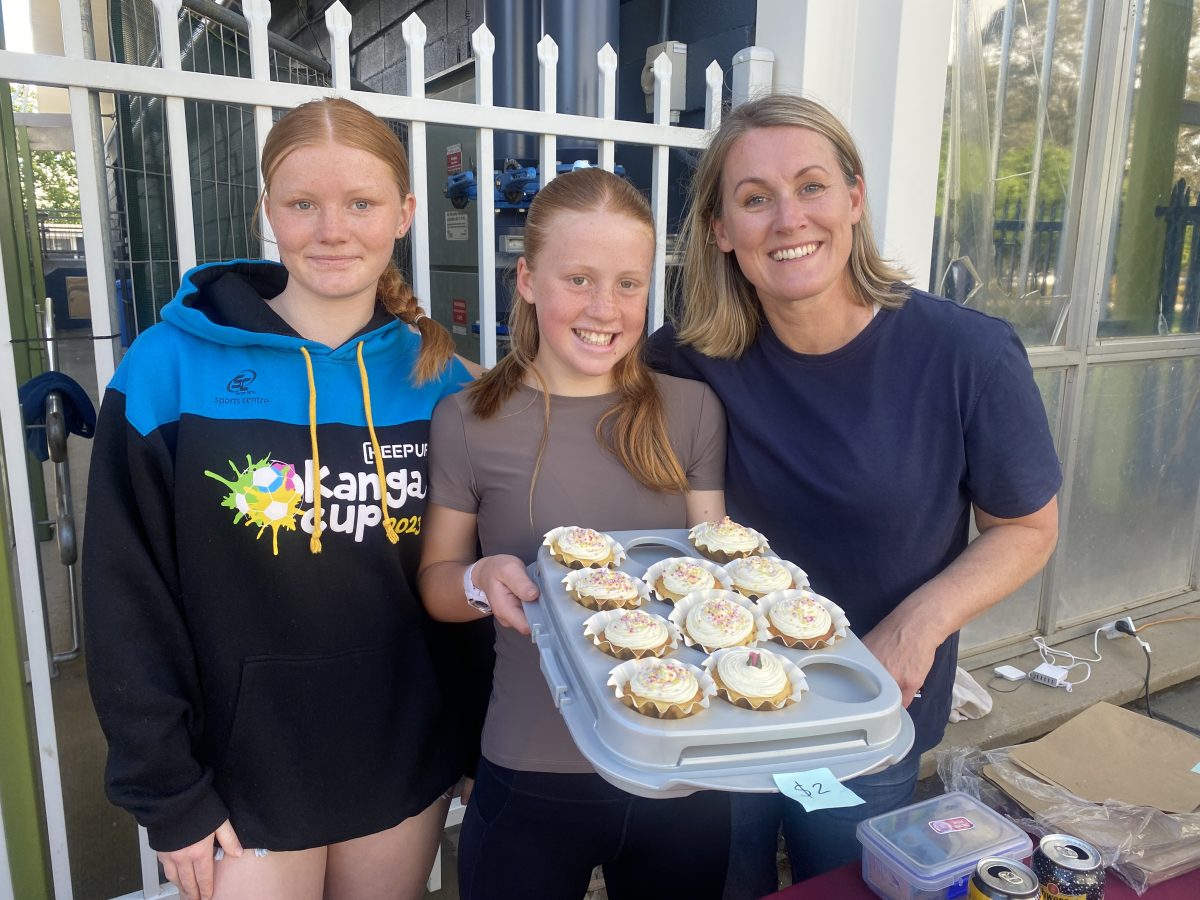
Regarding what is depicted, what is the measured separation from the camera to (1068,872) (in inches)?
53.6

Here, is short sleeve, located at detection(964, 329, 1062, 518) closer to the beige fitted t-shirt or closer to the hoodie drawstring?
the beige fitted t-shirt

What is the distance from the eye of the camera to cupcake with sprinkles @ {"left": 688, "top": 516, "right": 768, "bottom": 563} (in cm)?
180

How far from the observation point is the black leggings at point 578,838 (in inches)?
68.4

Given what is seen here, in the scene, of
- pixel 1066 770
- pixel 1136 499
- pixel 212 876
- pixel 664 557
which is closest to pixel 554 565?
pixel 664 557

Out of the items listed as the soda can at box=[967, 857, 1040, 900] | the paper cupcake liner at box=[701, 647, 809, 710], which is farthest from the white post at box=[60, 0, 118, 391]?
the soda can at box=[967, 857, 1040, 900]

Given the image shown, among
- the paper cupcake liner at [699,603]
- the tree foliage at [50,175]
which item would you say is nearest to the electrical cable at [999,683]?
the paper cupcake liner at [699,603]

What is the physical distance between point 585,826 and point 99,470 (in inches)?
47.8

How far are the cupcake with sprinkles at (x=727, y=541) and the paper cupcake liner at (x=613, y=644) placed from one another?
0.78 feet

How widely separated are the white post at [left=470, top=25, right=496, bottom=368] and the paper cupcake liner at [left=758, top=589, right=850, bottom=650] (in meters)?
1.21

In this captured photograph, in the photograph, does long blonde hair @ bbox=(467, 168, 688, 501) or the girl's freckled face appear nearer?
the girl's freckled face

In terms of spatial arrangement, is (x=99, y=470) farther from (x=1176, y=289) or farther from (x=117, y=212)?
(x=1176, y=289)

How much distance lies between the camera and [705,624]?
5.44 ft

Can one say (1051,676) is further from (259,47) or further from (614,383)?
(259,47)

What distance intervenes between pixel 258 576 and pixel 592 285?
0.92m
